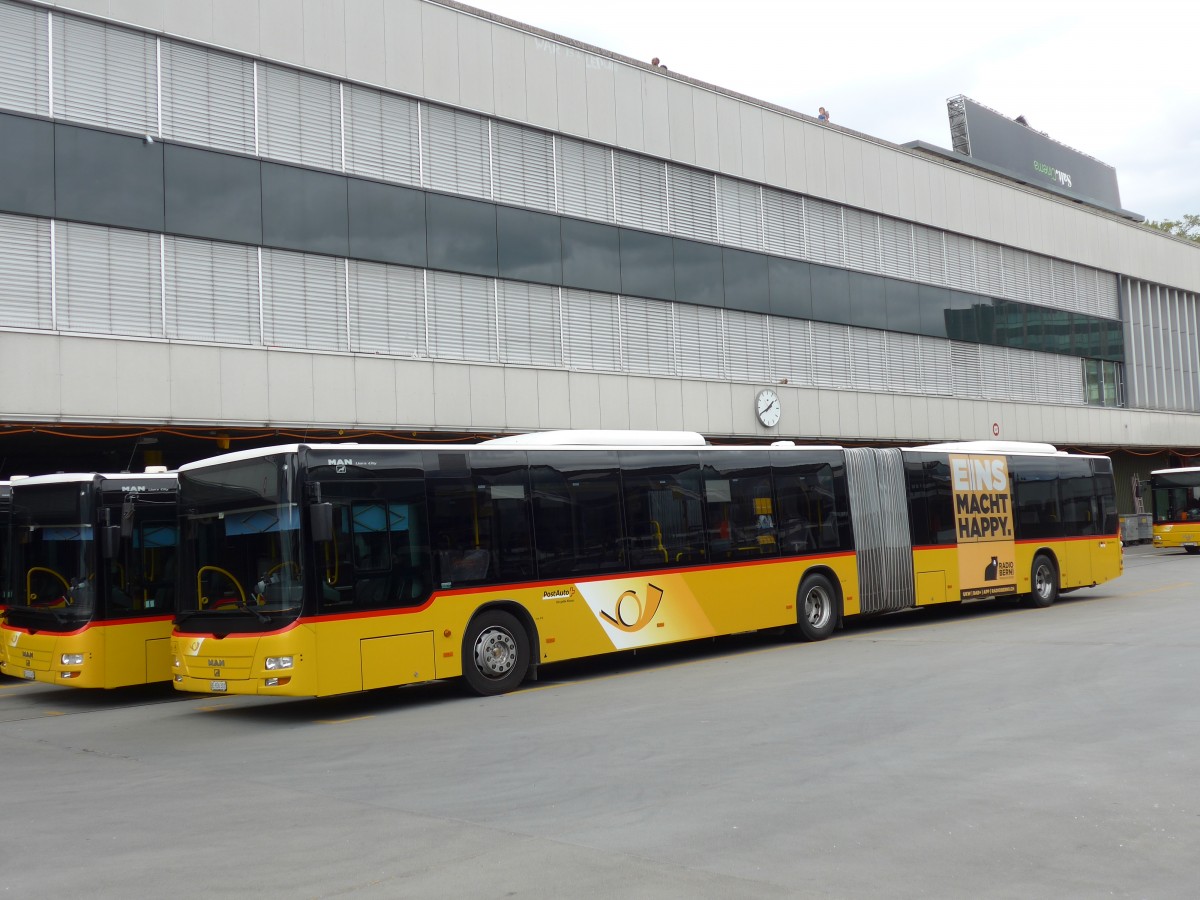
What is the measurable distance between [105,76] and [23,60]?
→ 1.25 metres

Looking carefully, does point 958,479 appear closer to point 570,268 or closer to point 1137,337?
point 570,268

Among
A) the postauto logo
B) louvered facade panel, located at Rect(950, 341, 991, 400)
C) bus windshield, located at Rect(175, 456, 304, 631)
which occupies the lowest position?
bus windshield, located at Rect(175, 456, 304, 631)

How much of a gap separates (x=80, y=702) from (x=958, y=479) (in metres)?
14.6

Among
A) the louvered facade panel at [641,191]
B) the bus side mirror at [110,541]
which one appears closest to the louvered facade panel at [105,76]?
the bus side mirror at [110,541]

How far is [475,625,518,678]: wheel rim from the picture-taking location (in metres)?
13.8

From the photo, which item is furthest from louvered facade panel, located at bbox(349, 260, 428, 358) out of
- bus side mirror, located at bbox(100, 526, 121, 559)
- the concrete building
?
bus side mirror, located at bbox(100, 526, 121, 559)

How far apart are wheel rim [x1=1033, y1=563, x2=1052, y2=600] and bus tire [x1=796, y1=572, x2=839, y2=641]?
6057 mm

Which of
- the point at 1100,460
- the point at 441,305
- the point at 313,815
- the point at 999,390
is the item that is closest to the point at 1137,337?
the point at 999,390

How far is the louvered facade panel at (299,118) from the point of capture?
21.5 meters

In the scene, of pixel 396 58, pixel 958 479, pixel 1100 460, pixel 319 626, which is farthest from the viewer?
pixel 1100 460

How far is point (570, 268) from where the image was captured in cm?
2625

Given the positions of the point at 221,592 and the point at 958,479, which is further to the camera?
the point at 958,479

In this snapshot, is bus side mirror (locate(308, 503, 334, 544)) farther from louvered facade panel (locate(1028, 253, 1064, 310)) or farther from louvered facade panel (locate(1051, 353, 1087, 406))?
louvered facade panel (locate(1028, 253, 1064, 310))

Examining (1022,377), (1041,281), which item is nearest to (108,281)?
(1022,377)
